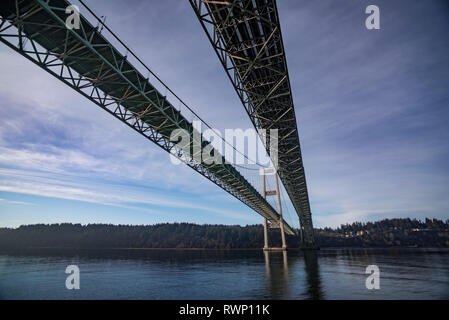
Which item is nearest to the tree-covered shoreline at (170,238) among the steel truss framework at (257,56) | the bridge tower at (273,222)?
the bridge tower at (273,222)

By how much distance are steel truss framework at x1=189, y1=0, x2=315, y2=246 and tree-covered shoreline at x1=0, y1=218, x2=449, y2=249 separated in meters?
97.4

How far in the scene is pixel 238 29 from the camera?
34.2 ft

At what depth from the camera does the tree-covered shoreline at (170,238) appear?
11144 centimetres

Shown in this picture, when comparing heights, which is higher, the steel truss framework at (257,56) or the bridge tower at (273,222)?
the steel truss framework at (257,56)

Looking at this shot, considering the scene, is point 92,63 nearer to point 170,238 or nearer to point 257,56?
point 257,56

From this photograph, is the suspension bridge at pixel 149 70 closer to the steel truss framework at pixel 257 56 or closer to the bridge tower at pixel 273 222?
the steel truss framework at pixel 257 56

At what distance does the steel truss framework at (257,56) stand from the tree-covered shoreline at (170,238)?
97.4m

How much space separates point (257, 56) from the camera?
1088cm

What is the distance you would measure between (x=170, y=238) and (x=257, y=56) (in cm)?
12440

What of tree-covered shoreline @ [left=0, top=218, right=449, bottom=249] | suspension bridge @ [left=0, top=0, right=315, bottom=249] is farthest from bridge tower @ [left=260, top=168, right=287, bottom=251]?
tree-covered shoreline @ [left=0, top=218, right=449, bottom=249]

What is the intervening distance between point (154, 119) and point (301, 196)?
34.5 meters

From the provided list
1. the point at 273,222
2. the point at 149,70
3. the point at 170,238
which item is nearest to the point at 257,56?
the point at 149,70
